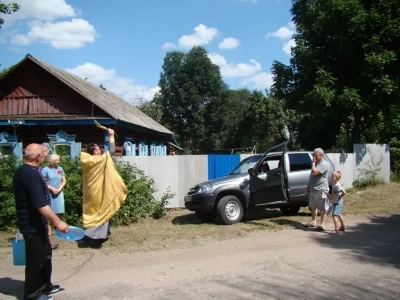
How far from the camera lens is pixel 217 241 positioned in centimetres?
794

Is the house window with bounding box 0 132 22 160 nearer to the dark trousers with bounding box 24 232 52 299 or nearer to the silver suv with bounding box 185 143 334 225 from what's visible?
the silver suv with bounding box 185 143 334 225

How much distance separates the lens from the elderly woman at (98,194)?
7641mm

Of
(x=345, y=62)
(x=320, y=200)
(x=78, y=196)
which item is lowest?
(x=320, y=200)

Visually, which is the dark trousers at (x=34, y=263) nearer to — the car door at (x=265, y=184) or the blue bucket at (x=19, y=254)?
the blue bucket at (x=19, y=254)

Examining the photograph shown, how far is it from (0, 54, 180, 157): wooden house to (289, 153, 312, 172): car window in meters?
7.77

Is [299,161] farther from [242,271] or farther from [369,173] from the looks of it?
[369,173]

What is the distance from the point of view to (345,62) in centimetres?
1551

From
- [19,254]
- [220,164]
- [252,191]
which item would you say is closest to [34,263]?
[19,254]

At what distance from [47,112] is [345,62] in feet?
40.0

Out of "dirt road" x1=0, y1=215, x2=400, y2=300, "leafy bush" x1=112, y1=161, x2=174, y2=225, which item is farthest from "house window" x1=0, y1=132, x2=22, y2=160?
"dirt road" x1=0, y1=215, x2=400, y2=300

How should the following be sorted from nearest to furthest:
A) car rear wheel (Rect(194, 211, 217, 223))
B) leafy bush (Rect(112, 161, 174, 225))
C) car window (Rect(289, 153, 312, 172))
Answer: leafy bush (Rect(112, 161, 174, 225))
car rear wheel (Rect(194, 211, 217, 223))
car window (Rect(289, 153, 312, 172))

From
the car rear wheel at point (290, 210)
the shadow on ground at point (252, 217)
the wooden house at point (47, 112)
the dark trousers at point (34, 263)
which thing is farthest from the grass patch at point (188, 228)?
the wooden house at point (47, 112)

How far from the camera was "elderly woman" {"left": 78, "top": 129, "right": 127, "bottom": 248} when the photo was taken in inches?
301

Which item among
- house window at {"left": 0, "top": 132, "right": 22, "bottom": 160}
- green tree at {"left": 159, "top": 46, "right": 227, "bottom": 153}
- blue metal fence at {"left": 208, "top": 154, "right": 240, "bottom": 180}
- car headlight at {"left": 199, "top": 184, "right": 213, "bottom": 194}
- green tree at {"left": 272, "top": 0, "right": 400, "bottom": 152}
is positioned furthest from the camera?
green tree at {"left": 159, "top": 46, "right": 227, "bottom": 153}
